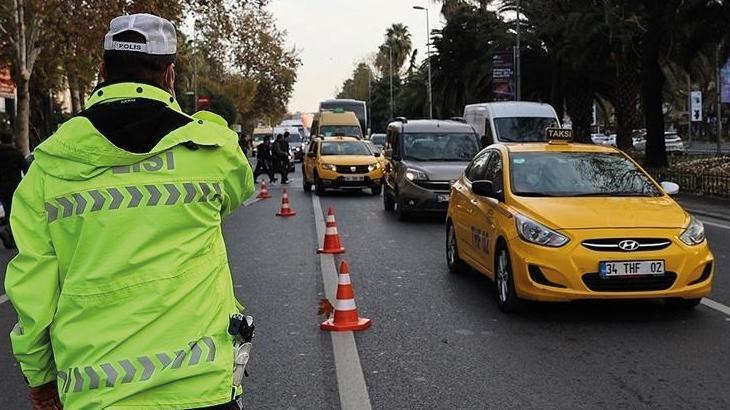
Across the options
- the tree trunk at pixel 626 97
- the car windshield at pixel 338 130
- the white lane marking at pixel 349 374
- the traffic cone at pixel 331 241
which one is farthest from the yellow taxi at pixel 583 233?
the car windshield at pixel 338 130

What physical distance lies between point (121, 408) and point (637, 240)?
17.9ft

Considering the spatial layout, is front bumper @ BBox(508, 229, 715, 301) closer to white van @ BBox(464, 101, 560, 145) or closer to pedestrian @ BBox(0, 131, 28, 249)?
pedestrian @ BBox(0, 131, 28, 249)

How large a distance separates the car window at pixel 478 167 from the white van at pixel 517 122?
12.9 metres

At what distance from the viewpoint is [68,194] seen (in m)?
2.11

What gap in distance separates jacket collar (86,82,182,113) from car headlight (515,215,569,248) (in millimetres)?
5052

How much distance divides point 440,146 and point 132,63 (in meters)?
14.9

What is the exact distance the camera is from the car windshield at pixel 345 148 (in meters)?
23.7

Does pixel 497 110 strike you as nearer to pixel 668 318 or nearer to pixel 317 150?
pixel 317 150

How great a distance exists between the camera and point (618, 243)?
675 centimetres

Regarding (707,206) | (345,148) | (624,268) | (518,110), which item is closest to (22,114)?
(345,148)

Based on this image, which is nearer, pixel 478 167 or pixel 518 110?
pixel 478 167

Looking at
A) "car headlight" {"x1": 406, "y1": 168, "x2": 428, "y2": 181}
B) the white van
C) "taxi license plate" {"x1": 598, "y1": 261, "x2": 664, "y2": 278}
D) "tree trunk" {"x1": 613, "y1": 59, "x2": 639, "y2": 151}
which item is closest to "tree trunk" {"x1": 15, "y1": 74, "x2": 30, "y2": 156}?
the white van

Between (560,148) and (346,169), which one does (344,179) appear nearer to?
(346,169)

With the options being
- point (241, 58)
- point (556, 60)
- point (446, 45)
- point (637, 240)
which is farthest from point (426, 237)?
point (241, 58)
